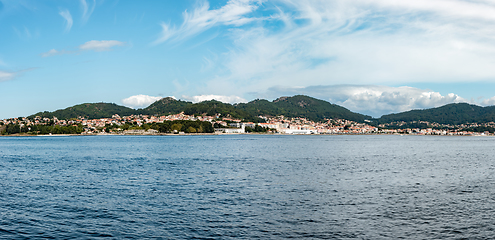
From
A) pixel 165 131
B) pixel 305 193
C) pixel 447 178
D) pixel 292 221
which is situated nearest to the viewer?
pixel 292 221

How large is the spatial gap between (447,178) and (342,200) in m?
11.8

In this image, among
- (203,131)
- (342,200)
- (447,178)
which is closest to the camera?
(342,200)

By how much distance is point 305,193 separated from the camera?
1777 centimetres

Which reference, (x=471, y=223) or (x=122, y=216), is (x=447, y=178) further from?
(x=122, y=216)

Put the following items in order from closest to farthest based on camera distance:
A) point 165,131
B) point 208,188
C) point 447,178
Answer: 1. point 208,188
2. point 447,178
3. point 165,131

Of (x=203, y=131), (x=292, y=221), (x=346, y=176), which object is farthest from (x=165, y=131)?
(x=292, y=221)

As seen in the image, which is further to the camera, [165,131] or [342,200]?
[165,131]

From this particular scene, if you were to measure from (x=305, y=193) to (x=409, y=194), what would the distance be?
514cm

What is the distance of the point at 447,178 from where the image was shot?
23.7m

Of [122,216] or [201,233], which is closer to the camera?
[201,233]

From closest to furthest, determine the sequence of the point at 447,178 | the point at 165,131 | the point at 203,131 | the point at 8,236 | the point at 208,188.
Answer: the point at 8,236, the point at 208,188, the point at 447,178, the point at 165,131, the point at 203,131

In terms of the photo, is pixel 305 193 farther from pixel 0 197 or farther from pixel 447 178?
pixel 0 197

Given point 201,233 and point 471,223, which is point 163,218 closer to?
point 201,233

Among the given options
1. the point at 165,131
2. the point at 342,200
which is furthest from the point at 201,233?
the point at 165,131
